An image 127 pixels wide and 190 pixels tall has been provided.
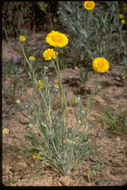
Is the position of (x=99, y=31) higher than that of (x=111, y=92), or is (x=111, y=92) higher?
(x=99, y=31)

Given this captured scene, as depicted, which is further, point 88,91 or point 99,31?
point 99,31

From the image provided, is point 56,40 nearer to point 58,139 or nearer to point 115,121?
point 58,139

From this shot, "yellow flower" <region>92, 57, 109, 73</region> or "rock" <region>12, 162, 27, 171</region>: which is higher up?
"yellow flower" <region>92, 57, 109, 73</region>

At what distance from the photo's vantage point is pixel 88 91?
259cm

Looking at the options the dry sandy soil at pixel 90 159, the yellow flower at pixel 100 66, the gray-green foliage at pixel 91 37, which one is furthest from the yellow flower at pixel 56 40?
the gray-green foliage at pixel 91 37

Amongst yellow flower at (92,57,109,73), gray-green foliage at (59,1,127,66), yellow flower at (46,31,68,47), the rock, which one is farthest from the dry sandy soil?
yellow flower at (46,31,68,47)

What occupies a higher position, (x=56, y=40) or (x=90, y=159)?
(x=56, y=40)

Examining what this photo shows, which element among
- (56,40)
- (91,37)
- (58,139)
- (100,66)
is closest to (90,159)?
(58,139)

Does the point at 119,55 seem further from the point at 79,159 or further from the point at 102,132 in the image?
the point at 79,159

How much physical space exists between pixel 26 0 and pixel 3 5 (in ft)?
1.45

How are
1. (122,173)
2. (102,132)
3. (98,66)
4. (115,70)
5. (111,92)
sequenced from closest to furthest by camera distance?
1. (98,66)
2. (122,173)
3. (102,132)
4. (111,92)
5. (115,70)

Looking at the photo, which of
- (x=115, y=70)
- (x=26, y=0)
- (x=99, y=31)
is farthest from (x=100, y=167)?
(x=26, y=0)

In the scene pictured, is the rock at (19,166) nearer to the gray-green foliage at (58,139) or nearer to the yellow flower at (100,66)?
the gray-green foliage at (58,139)

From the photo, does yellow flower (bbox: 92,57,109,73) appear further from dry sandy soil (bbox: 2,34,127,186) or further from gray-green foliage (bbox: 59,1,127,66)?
gray-green foliage (bbox: 59,1,127,66)
